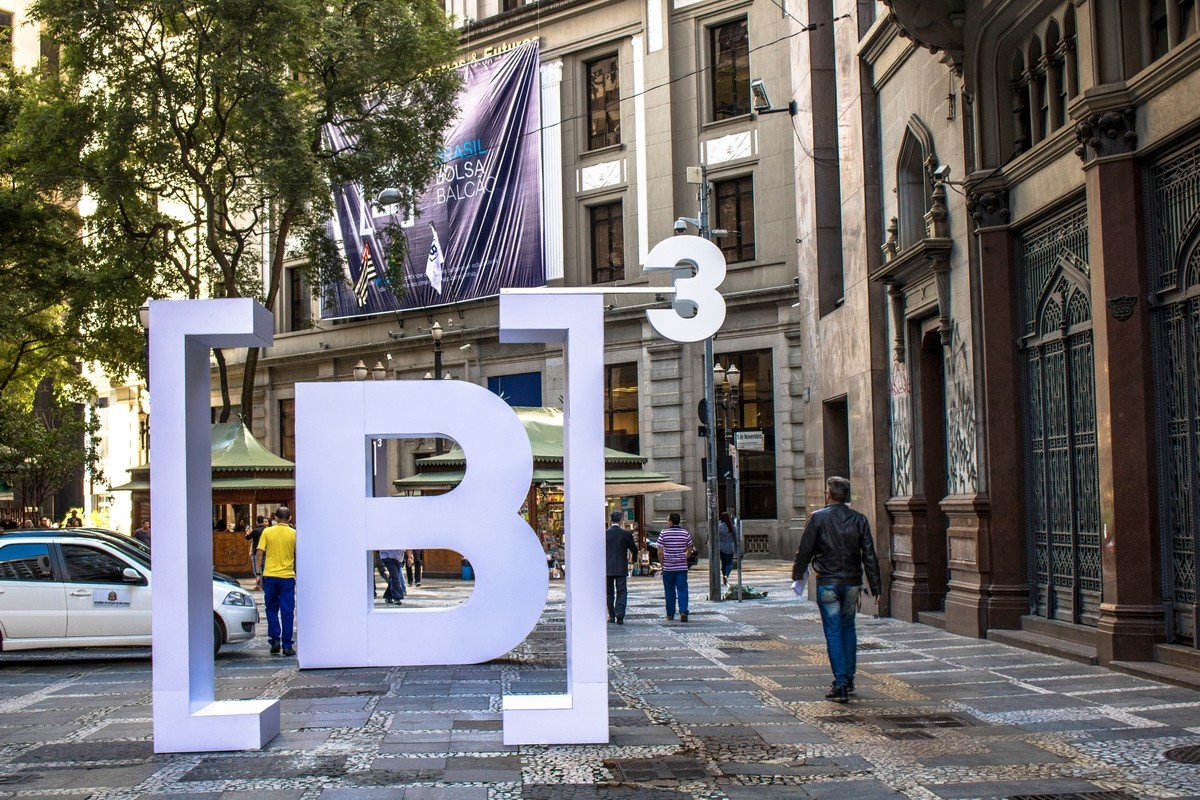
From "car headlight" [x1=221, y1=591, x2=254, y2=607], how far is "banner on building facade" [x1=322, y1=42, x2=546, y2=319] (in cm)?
2435

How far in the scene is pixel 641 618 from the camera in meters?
21.1

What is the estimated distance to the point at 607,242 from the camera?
41.5 metres

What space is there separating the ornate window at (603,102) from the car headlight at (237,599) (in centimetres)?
2718

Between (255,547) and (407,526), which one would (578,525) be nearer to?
(407,526)

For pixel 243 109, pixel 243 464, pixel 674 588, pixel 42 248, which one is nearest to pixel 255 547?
pixel 243 464

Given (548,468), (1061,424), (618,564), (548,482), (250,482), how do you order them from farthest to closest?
1. (250,482)
2. (548,482)
3. (548,468)
4. (618,564)
5. (1061,424)

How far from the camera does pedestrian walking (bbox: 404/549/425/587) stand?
1201 inches

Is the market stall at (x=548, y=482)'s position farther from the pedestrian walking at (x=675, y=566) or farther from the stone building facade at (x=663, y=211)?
the pedestrian walking at (x=675, y=566)

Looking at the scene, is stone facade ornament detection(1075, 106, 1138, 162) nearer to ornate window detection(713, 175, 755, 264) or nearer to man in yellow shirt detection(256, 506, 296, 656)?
man in yellow shirt detection(256, 506, 296, 656)

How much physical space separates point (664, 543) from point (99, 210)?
14.2 metres

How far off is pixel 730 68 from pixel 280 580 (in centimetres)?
2676

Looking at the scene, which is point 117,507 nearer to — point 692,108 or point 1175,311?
point 692,108

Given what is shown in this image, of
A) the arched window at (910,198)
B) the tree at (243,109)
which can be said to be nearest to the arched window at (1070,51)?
the arched window at (910,198)

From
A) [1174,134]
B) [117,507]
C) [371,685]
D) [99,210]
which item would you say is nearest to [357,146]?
[99,210]
